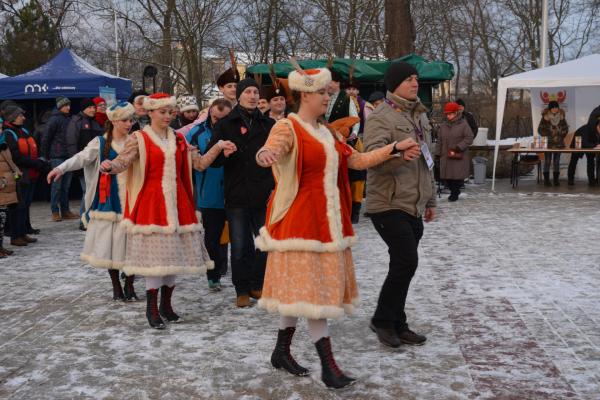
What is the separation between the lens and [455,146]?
1355cm

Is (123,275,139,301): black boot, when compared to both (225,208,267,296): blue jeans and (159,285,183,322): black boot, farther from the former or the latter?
(225,208,267,296): blue jeans

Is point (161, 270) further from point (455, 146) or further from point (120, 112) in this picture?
point (455, 146)

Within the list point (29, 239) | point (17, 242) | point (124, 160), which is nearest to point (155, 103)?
point (124, 160)

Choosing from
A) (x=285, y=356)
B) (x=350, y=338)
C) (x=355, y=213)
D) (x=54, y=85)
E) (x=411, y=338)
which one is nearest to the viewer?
(x=285, y=356)

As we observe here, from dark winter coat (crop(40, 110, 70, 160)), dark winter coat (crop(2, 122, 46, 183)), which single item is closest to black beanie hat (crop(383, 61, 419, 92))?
dark winter coat (crop(2, 122, 46, 183))

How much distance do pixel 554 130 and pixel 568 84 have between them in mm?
1791

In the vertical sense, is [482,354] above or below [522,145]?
below

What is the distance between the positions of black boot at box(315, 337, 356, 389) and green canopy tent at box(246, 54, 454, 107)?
10.2 meters

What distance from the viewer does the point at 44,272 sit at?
25.7 feet

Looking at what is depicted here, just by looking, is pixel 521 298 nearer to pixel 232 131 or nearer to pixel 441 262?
pixel 441 262

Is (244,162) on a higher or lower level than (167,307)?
higher

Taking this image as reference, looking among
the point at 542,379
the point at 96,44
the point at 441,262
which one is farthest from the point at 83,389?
the point at 96,44

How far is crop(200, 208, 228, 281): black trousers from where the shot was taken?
6.74m

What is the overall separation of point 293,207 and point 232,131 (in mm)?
1977
